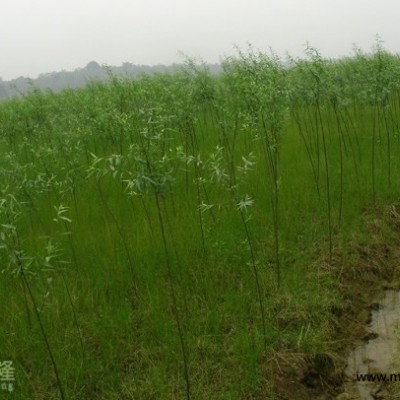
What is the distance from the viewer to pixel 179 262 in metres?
4.97

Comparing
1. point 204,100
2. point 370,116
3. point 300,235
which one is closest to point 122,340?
point 300,235

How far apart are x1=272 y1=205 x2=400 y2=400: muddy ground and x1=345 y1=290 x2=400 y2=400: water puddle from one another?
0.05m

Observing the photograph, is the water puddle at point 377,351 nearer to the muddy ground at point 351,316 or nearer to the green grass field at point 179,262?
the muddy ground at point 351,316

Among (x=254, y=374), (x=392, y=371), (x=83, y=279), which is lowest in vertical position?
(x=392, y=371)

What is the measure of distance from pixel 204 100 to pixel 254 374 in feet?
21.6

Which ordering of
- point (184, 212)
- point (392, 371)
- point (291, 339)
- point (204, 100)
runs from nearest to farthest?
point (392, 371)
point (291, 339)
point (184, 212)
point (204, 100)

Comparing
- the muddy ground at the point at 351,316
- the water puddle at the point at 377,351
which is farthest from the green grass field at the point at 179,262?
the water puddle at the point at 377,351

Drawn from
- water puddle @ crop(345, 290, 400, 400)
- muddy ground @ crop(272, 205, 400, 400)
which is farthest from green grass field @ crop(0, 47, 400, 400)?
water puddle @ crop(345, 290, 400, 400)

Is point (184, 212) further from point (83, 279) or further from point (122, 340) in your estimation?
point (122, 340)

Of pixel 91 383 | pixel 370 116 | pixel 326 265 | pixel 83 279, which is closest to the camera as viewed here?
pixel 91 383

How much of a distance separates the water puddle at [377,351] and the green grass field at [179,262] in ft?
1.05

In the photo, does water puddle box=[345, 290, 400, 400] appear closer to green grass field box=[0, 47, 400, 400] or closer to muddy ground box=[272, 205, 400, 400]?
muddy ground box=[272, 205, 400, 400]

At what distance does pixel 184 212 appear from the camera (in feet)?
20.2

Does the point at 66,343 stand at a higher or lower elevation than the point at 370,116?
lower
